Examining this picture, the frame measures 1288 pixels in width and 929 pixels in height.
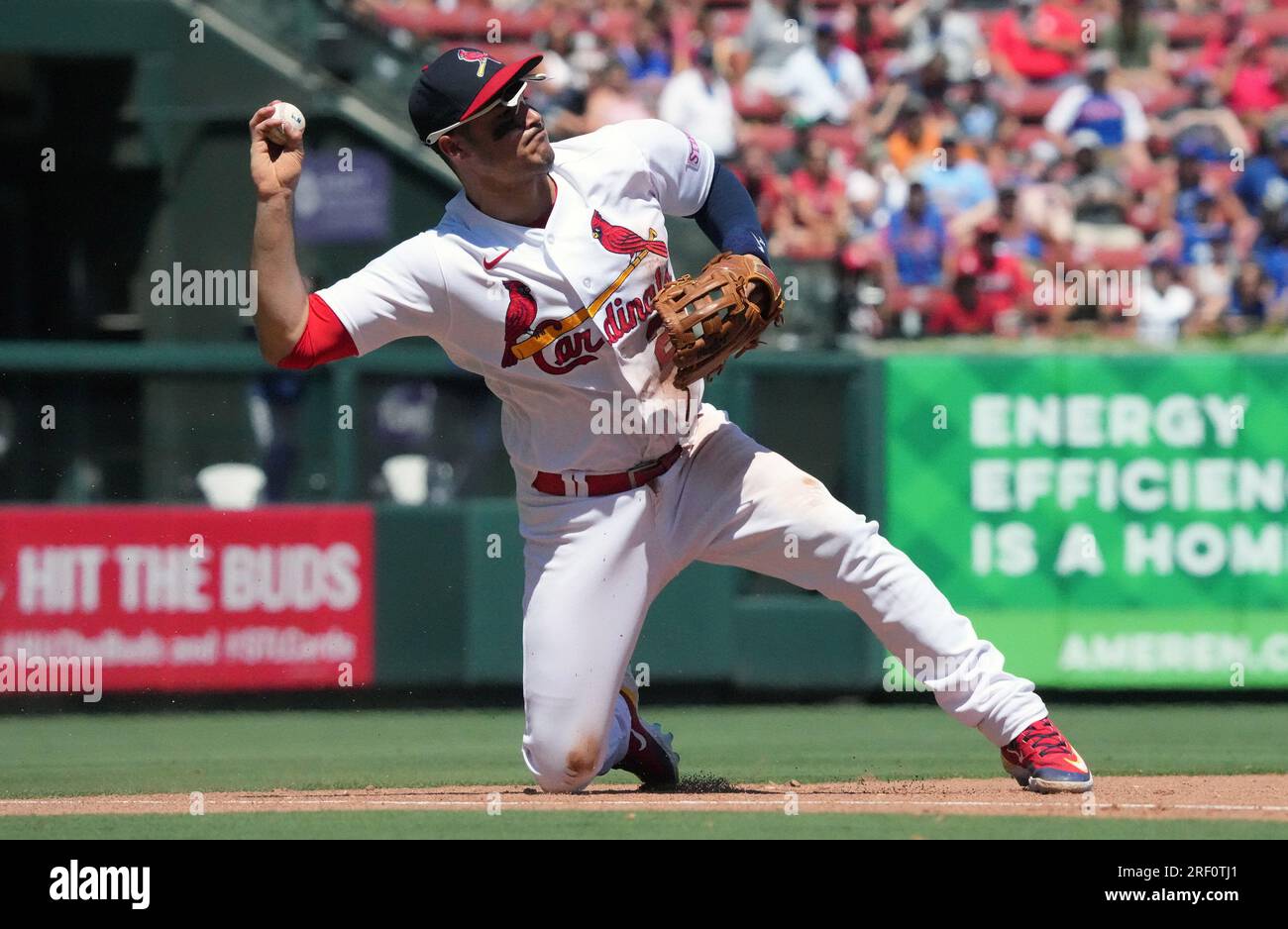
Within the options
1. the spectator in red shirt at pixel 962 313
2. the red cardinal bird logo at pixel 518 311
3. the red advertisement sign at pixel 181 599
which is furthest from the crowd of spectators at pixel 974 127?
the red cardinal bird logo at pixel 518 311

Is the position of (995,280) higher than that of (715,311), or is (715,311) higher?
(995,280)

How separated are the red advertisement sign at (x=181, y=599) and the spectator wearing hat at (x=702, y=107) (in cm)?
397

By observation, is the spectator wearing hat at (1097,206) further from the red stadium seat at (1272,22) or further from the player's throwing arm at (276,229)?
the player's throwing arm at (276,229)

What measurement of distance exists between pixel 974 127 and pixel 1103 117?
0.81m

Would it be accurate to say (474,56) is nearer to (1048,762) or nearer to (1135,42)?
(1048,762)

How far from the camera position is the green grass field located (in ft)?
15.3

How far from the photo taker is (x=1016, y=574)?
848 centimetres

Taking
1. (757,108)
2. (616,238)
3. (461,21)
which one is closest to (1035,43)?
(757,108)

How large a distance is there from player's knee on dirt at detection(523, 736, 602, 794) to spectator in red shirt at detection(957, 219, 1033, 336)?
4696 millimetres

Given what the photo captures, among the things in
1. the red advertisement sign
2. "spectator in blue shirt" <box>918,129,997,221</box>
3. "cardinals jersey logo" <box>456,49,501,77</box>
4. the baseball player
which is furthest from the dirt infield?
"spectator in blue shirt" <box>918,129,997,221</box>

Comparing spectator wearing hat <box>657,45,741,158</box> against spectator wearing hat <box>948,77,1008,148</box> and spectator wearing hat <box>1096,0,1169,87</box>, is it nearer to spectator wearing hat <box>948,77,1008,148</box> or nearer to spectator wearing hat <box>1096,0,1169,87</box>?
spectator wearing hat <box>948,77,1008,148</box>

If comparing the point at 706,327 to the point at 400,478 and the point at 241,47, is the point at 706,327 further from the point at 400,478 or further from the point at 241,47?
the point at 241,47

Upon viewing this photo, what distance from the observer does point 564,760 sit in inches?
209
